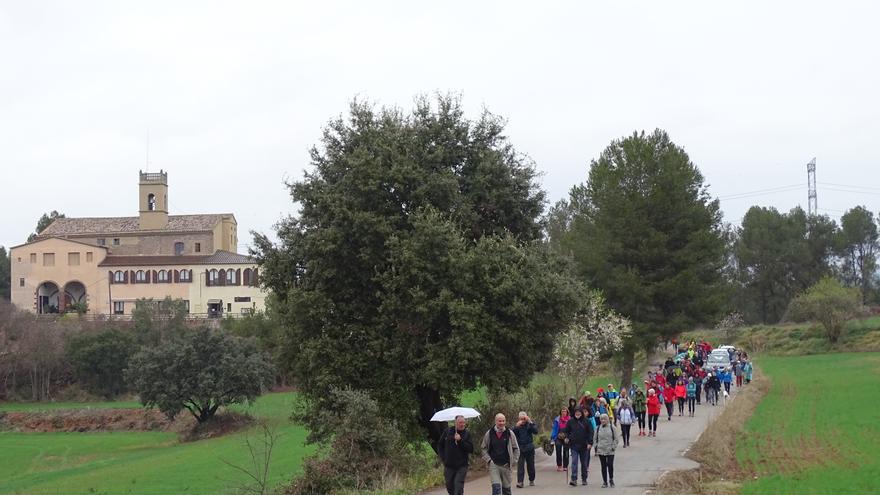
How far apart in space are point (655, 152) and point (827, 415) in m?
22.6

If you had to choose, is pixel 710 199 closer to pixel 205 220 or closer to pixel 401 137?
pixel 401 137

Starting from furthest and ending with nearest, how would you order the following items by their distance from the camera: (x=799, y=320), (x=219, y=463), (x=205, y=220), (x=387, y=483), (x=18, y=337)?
(x=205, y=220) < (x=799, y=320) < (x=18, y=337) < (x=219, y=463) < (x=387, y=483)

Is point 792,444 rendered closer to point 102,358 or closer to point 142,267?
point 102,358

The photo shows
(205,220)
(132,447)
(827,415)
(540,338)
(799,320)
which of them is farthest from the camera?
(205,220)

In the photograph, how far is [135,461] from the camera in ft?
151

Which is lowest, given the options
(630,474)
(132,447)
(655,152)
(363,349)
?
(132,447)

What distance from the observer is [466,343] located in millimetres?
20938

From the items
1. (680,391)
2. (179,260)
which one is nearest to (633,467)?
(680,391)

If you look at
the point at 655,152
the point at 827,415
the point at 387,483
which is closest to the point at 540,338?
the point at 387,483

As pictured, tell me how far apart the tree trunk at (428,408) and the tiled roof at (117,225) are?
80.5 m

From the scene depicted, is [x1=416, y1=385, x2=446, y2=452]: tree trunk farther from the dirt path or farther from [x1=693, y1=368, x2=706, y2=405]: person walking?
[x1=693, y1=368, x2=706, y2=405]: person walking

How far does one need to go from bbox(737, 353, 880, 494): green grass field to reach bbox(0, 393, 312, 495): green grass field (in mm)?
13646

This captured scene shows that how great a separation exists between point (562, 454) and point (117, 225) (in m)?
91.4

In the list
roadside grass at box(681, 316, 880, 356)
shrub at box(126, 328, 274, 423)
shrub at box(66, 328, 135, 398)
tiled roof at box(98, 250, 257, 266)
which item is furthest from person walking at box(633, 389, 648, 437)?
tiled roof at box(98, 250, 257, 266)
